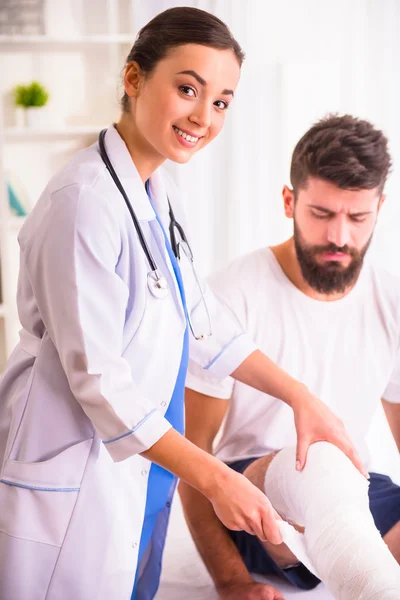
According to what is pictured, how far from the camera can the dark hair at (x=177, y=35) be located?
1161 millimetres

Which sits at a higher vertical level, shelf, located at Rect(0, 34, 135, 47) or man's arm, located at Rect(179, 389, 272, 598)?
shelf, located at Rect(0, 34, 135, 47)

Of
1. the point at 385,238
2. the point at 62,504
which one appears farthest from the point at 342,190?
the point at 385,238

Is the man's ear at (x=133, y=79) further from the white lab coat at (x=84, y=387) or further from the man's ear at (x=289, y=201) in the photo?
the man's ear at (x=289, y=201)

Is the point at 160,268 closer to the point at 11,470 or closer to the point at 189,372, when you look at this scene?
the point at 11,470

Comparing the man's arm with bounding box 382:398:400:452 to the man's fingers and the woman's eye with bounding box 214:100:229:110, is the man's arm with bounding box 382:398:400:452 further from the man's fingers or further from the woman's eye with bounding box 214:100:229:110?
the woman's eye with bounding box 214:100:229:110

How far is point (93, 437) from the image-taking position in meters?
Answer: 1.19

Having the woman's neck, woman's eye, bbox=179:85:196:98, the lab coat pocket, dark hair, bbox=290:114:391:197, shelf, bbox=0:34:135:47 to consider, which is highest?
woman's eye, bbox=179:85:196:98

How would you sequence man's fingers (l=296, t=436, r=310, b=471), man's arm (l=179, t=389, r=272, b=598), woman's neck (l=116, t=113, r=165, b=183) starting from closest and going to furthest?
woman's neck (l=116, t=113, r=165, b=183)
man's fingers (l=296, t=436, r=310, b=471)
man's arm (l=179, t=389, r=272, b=598)

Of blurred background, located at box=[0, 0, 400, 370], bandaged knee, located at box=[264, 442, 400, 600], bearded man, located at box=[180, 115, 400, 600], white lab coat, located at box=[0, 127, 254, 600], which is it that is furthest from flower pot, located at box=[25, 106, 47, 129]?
bandaged knee, located at box=[264, 442, 400, 600]

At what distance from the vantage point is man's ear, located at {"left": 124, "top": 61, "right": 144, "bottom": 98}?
1217 mm

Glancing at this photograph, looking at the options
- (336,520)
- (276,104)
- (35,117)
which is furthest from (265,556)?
(35,117)

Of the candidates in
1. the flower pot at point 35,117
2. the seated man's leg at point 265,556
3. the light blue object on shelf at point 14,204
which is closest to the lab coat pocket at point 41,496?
the seated man's leg at point 265,556

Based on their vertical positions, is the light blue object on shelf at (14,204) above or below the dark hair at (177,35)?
below

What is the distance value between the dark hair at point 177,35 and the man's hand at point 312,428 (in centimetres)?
62
